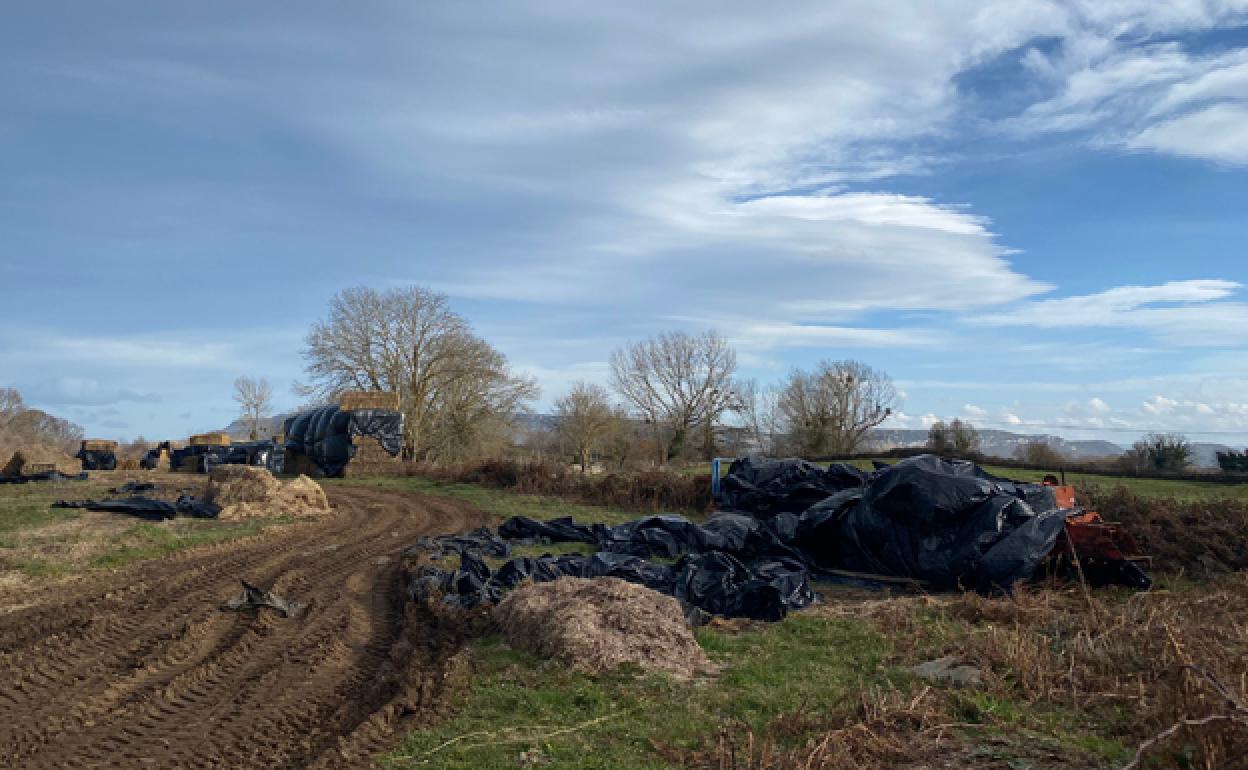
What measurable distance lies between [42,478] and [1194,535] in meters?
29.5

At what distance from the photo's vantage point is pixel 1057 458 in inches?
1335

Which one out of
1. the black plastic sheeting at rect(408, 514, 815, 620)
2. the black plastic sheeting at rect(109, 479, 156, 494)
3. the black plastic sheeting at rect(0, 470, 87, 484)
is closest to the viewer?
the black plastic sheeting at rect(408, 514, 815, 620)

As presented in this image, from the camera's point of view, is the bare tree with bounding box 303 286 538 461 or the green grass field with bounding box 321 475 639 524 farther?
the bare tree with bounding box 303 286 538 461

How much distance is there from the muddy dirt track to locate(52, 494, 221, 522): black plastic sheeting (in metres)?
5.19

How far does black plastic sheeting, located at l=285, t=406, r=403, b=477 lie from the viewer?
30.5 meters

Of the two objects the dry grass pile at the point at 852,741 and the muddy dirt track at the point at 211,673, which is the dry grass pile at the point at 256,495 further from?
the dry grass pile at the point at 852,741

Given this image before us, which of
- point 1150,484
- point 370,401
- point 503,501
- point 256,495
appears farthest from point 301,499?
point 1150,484

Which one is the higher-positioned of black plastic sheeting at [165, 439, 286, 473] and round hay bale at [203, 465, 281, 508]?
black plastic sheeting at [165, 439, 286, 473]

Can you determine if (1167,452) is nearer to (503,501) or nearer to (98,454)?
(503,501)

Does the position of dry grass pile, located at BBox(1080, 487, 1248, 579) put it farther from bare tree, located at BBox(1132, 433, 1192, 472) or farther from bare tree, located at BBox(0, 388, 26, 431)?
bare tree, located at BBox(0, 388, 26, 431)

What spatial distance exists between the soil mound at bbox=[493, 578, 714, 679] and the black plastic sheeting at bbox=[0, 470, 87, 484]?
23.5m

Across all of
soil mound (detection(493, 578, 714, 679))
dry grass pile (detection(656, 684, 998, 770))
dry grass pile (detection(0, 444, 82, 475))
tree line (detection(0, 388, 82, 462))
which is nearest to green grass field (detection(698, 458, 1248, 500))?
soil mound (detection(493, 578, 714, 679))

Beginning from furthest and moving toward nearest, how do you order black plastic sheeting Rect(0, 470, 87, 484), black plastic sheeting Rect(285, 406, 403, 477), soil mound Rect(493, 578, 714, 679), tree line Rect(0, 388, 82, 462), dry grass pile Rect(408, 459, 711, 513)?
tree line Rect(0, 388, 82, 462)
black plastic sheeting Rect(285, 406, 403, 477)
black plastic sheeting Rect(0, 470, 87, 484)
dry grass pile Rect(408, 459, 711, 513)
soil mound Rect(493, 578, 714, 679)

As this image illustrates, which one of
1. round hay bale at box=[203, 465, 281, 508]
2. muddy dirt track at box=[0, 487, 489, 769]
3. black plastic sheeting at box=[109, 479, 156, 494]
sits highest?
round hay bale at box=[203, 465, 281, 508]
